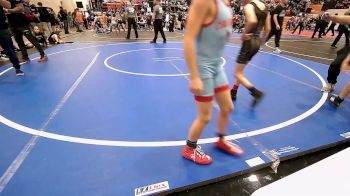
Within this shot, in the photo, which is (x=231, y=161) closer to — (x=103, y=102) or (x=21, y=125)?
(x=103, y=102)

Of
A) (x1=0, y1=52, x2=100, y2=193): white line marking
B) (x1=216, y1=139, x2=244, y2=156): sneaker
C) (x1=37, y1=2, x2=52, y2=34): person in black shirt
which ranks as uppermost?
(x1=37, y1=2, x2=52, y2=34): person in black shirt

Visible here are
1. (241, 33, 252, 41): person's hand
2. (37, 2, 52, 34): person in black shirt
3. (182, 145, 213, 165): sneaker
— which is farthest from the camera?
(37, 2, 52, 34): person in black shirt

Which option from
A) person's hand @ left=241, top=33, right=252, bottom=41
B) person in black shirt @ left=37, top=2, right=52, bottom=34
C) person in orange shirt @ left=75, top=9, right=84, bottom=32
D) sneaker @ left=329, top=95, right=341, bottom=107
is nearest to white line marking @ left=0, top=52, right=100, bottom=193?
person's hand @ left=241, top=33, right=252, bottom=41

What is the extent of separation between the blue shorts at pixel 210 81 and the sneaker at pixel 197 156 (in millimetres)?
694

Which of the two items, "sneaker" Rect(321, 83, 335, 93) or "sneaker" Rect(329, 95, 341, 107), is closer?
"sneaker" Rect(329, 95, 341, 107)

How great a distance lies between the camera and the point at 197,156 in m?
2.46

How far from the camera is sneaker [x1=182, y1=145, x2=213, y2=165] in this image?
2443mm

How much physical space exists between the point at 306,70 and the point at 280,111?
3.10 meters

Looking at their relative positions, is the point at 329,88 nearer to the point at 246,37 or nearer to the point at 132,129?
the point at 246,37

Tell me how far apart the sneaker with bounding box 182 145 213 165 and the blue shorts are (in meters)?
0.69

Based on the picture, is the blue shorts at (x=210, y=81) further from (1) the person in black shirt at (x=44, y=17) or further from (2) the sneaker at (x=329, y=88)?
(1) the person in black shirt at (x=44, y=17)

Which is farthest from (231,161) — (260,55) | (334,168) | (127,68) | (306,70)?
(260,55)

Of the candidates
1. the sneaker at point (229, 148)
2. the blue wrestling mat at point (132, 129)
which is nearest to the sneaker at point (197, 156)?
the blue wrestling mat at point (132, 129)

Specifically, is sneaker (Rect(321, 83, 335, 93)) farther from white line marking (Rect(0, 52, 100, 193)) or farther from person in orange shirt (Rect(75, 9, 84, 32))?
person in orange shirt (Rect(75, 9, 84, 32))
